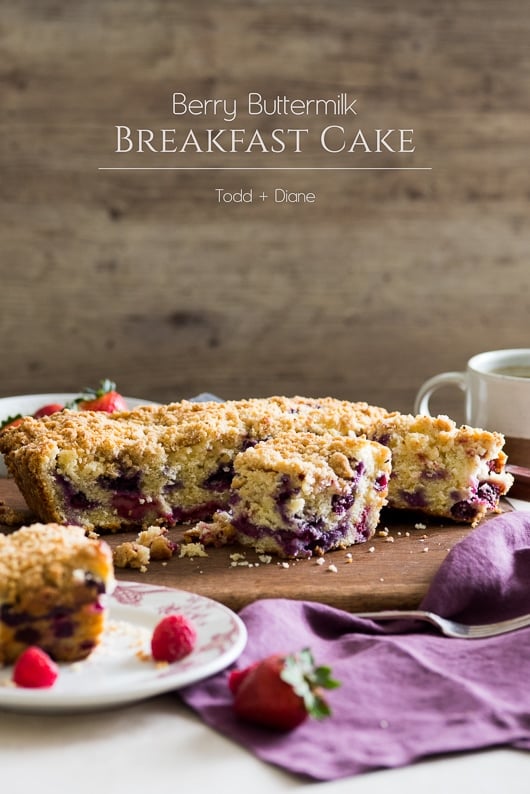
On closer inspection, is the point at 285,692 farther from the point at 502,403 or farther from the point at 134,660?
the point at 502,403

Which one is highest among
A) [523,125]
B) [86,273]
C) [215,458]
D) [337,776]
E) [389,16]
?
[389,16]

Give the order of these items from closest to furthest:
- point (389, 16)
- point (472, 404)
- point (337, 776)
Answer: point (337, 776) < point (472, 404) < point (389, 16)

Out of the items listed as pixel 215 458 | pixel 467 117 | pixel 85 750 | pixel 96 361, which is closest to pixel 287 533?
pixel 215 458

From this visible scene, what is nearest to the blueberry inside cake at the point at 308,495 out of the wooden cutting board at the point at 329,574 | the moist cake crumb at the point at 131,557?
the wooden cutting board at the point at 329,574

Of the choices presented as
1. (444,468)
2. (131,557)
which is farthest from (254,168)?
(131,557)

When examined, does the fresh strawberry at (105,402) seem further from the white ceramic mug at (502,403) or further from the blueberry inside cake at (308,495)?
the white ceramic mug at (502,403)

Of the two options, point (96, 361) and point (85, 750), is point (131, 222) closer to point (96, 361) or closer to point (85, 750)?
point (96, 361)

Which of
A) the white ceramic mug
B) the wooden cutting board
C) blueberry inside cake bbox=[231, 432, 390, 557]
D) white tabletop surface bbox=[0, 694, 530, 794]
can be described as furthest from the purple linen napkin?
the white ceramic mug
